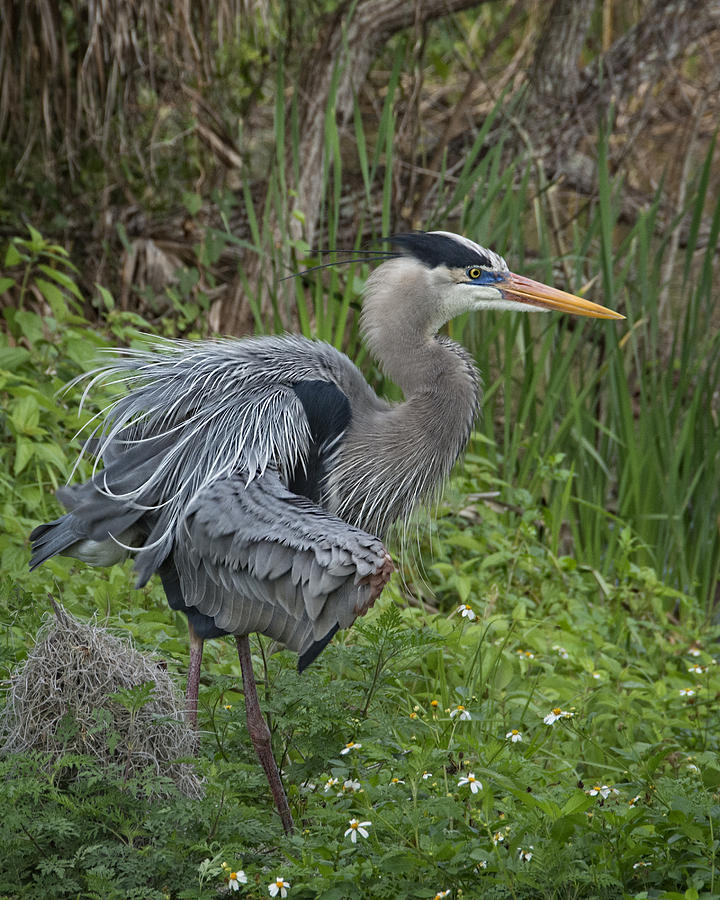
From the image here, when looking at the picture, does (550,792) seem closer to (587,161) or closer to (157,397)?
(157,397)

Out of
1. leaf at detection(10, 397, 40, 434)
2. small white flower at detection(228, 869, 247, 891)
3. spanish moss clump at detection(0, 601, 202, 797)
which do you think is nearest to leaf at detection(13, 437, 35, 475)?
leaf at detection(10, 397, 40, 434)

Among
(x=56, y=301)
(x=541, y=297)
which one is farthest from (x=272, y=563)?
(x=56, y=301)

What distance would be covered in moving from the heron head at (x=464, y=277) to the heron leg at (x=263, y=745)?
1.41 metres

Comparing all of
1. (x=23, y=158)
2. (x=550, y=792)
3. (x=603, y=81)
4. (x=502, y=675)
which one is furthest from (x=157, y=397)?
(x=603, y=81)

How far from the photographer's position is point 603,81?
6734 millimetres

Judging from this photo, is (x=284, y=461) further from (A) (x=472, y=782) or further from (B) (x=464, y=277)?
(A) (x=472, y=782)

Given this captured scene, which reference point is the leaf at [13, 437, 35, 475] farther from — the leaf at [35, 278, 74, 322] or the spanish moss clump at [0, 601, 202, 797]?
the spanish moss clump at [0, 601, 202, 797]

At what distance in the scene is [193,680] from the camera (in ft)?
9.84

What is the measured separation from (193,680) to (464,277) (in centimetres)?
156

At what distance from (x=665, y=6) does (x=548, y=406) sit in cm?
297

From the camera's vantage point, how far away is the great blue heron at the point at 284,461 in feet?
9.23

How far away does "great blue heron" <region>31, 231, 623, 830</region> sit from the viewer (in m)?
2.81

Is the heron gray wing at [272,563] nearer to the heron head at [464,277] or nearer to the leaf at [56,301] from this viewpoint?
the heron head at [464,277]

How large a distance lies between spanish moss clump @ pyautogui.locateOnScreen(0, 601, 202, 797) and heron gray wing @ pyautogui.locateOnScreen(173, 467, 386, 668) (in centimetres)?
38
